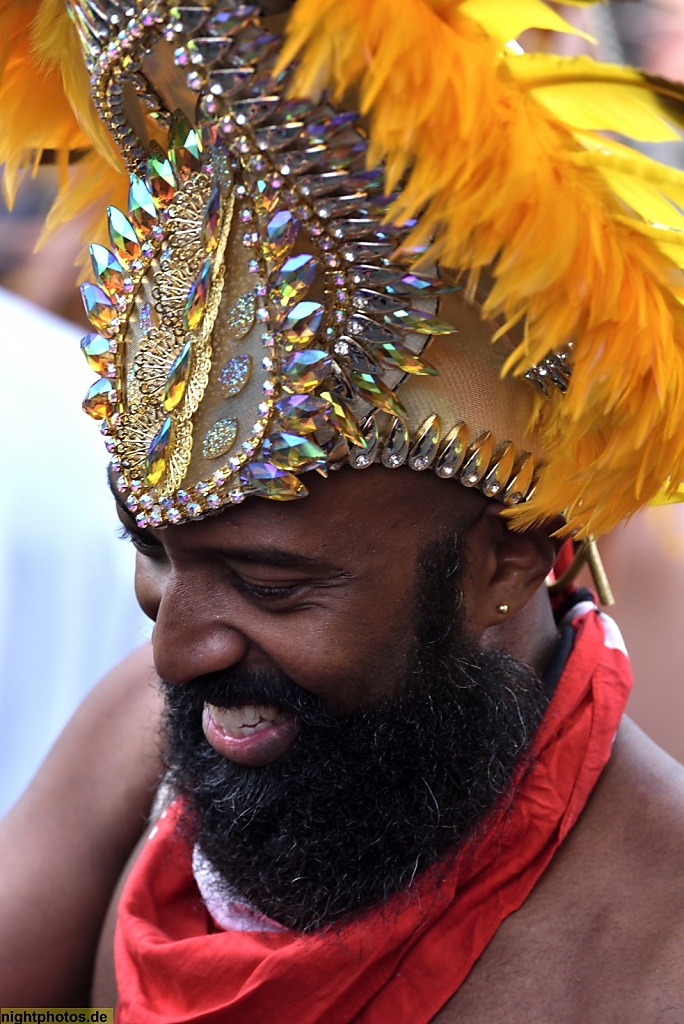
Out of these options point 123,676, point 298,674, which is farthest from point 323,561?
point 123,676

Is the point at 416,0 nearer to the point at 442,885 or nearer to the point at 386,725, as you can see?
the point at 386,725

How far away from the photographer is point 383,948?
5.28 ft

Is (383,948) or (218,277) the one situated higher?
(218,277)

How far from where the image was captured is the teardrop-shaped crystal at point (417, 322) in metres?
1.37

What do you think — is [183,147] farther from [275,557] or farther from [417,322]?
[275,557]

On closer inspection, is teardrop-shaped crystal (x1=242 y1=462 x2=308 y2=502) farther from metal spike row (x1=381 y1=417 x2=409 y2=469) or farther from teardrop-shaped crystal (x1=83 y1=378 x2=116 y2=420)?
teardrop-shaped crystal (x1=83 y1=378 x2=116 y2=420)

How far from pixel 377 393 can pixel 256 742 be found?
1.93 feet

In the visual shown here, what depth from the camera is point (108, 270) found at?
4.98ft

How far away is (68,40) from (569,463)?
86cm

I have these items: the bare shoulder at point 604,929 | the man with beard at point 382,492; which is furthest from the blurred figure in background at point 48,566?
the bare shoulder at point 604,929

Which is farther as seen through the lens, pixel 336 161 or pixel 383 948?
pixel 383 948

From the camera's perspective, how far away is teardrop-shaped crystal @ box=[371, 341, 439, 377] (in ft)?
4.57

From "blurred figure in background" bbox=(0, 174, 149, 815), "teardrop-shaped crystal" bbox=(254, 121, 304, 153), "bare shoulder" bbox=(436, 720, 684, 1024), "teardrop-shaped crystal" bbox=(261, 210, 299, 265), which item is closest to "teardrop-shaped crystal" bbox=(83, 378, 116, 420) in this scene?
"teardrop-shaped crystal" bbox=(261, 210, 299, 265)

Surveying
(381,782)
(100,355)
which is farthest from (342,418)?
(381,782)
